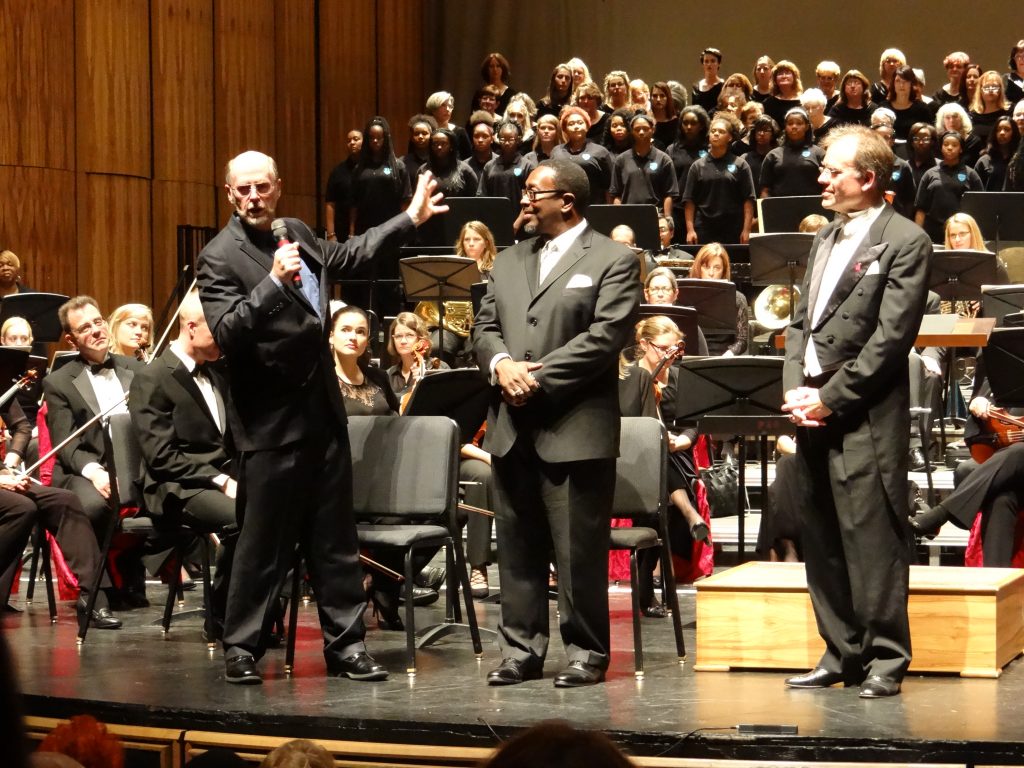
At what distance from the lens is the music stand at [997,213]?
912cm

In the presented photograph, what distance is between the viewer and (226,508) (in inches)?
187

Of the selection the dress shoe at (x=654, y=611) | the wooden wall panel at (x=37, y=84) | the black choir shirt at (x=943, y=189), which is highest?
the wooden wall panel at (x=37, y=84)

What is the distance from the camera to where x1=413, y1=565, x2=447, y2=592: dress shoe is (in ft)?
19.6

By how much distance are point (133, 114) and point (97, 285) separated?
144 centimetres

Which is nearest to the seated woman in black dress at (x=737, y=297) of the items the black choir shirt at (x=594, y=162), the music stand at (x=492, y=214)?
the music stand at (x=492, y=214)

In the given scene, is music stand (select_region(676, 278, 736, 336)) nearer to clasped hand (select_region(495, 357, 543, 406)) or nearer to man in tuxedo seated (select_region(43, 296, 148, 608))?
man in tuxedo seated (select_region(43, 296, 148, 608))

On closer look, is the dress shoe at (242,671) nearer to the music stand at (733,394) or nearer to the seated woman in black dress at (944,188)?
the music stand at (733,394)

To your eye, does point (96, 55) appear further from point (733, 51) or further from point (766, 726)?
point (766, 726)

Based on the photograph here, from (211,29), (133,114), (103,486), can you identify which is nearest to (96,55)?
(133,114)

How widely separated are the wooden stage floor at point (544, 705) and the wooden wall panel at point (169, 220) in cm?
731

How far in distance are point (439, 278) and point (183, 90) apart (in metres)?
4.60

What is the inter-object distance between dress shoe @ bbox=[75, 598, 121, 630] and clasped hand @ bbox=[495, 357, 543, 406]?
2.05 metres

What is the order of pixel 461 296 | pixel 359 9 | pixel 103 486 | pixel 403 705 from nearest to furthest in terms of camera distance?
pixel 403 705 → pixel 103 486 → pixel 461 296 → pixel 359 9

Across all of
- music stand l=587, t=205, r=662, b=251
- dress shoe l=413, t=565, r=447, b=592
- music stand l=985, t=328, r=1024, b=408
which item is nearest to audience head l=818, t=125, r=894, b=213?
music stand l=985, t=328, r=1024, b=408
